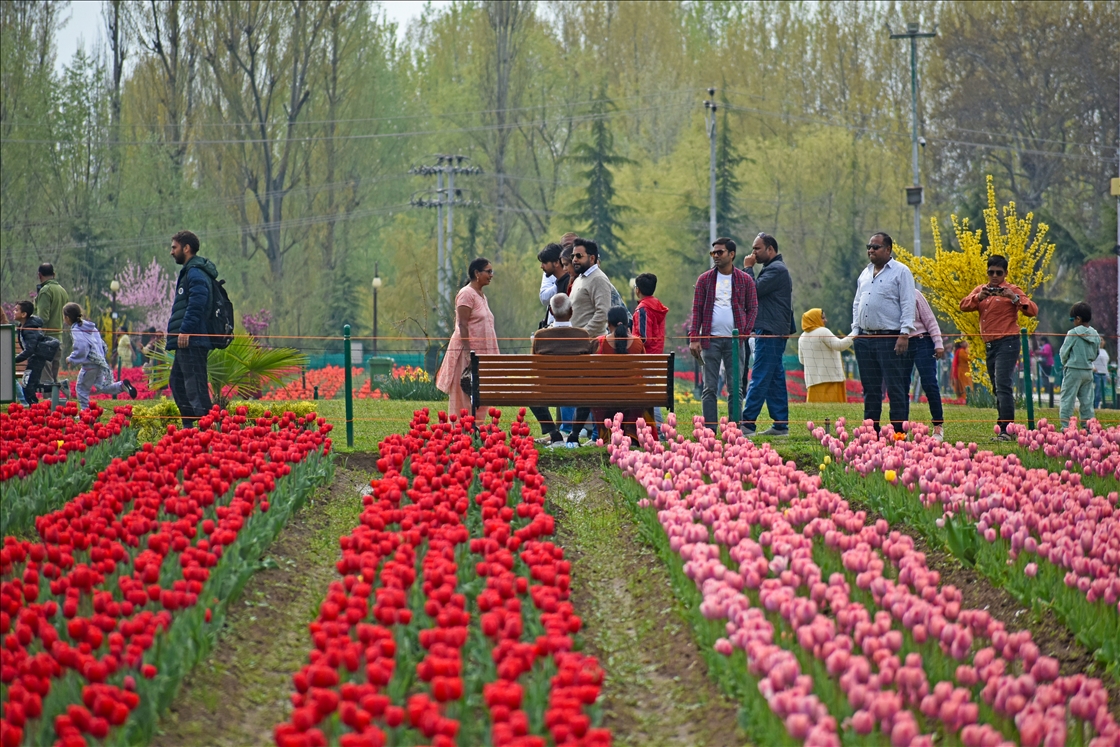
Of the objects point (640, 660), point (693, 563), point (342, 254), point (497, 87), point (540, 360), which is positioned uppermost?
point (497, 87)

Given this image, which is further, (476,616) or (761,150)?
(761,150)

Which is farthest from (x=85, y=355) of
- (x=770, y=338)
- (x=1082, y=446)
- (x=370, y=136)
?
(x=370, y=136)

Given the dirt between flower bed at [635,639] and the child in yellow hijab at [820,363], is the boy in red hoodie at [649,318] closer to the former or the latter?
the dirt between flower bed at [635,639]

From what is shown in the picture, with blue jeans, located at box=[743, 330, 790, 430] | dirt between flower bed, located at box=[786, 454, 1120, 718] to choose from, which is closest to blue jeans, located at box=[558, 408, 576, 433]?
blue jeans, located at box=[743, 330, 790, 430]

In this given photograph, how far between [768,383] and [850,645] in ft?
21.5

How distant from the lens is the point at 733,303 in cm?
1070

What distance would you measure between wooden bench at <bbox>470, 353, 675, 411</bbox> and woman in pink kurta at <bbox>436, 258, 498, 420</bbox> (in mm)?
601

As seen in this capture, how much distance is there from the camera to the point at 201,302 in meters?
10.3

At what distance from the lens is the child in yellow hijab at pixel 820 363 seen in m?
15.4

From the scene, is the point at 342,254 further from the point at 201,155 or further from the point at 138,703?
the point at 138,703

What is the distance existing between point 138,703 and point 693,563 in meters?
2.27

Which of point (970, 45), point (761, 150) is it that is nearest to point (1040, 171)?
point (970, 45)

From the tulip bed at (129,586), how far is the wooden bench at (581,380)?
2.46m

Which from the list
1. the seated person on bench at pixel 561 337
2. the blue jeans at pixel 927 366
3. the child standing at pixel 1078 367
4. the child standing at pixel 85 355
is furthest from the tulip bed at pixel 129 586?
the child standing at pixel 85 355
